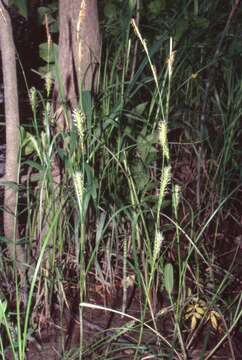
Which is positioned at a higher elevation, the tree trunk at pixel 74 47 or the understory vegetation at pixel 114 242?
the tree trunk at pixel 74 47

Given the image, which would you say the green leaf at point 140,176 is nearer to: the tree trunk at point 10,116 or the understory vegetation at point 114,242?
the understory vegetation at point 114,242

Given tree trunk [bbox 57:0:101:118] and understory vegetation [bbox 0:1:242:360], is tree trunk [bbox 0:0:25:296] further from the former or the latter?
tree trunk [bbox 57:0:101:118]

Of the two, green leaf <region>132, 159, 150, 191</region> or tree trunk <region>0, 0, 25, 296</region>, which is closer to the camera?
tree trunk <region>0, 0, 25, 296</region>

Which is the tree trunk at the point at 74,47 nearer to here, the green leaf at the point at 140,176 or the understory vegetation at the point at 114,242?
the understory vegetation at the point at 114,242

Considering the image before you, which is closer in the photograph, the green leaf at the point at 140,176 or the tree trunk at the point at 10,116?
the tree trunk at the point at 10,116

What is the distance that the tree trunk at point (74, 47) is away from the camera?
1.52 m

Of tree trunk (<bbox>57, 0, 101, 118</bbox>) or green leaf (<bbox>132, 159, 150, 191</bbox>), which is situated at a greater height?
tree trunk (<bbox>57, 0, 101, 118</bbox>)

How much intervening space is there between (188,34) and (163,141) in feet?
3.34

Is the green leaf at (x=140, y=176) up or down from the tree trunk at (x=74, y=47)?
down

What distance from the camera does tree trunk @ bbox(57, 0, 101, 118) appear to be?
1.52 meters

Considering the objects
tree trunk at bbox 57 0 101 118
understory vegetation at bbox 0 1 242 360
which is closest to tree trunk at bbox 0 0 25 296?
understory vegetation at bbox 0 1 242 360

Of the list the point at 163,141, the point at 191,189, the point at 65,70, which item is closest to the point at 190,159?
the point at 191,189

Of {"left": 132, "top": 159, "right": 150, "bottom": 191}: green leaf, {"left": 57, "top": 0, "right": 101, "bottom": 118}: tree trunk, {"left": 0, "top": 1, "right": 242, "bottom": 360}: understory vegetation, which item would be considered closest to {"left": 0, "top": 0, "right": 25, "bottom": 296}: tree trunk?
{"left": 0, "top": 1, "right": 242, "bottom": 360}: understory vegetation

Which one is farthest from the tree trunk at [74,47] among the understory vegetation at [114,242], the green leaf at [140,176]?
the green leaf at [140,176]
